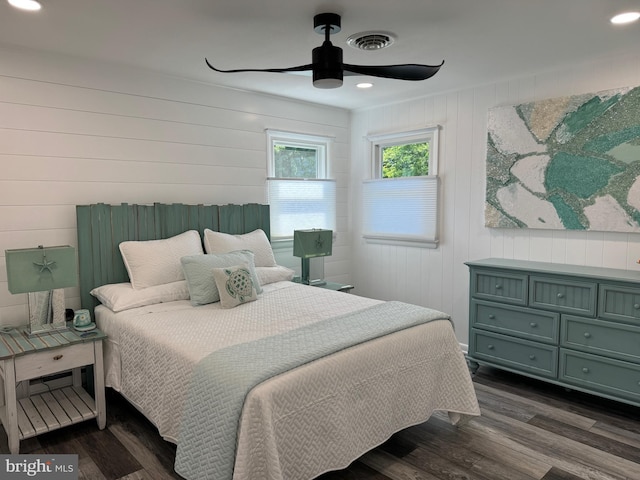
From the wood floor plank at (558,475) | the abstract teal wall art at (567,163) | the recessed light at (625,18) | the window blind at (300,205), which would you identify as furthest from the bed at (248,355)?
the recessed light at (625,18)

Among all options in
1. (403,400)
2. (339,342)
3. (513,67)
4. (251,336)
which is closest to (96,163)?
(251,336)

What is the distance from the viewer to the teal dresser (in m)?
2.93

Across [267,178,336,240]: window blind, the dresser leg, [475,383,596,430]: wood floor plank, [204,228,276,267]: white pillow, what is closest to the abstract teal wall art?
the dresser leg

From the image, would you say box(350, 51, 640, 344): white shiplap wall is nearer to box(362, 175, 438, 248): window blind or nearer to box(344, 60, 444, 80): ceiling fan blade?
box(362, 175, 438, 248): window blind

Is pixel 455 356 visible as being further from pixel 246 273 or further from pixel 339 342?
pixel 246 273

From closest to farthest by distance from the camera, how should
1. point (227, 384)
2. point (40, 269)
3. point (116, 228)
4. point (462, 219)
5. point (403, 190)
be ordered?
point (227, 384) < point (40, 269) < point (116, 228) < point (462, 219) < point (403, 190)

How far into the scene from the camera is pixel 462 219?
411 cm

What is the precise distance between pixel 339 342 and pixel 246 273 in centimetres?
113

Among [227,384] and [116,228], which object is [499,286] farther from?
[116,228]

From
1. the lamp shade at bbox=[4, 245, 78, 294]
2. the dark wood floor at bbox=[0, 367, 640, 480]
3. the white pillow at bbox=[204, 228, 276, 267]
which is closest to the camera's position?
the dark wood floor at bbox=[0, 367, 640, 480]

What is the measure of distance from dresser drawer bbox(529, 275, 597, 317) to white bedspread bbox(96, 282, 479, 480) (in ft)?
3.15

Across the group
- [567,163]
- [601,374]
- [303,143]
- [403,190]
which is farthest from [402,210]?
[601,374]

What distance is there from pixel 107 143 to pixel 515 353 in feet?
11.2

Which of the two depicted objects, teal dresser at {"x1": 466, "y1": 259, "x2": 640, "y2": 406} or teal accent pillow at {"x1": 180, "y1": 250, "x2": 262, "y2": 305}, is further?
teal accent pillow at {"x1": 180, "y1": 250, "x2": 262, "y2": 305}
